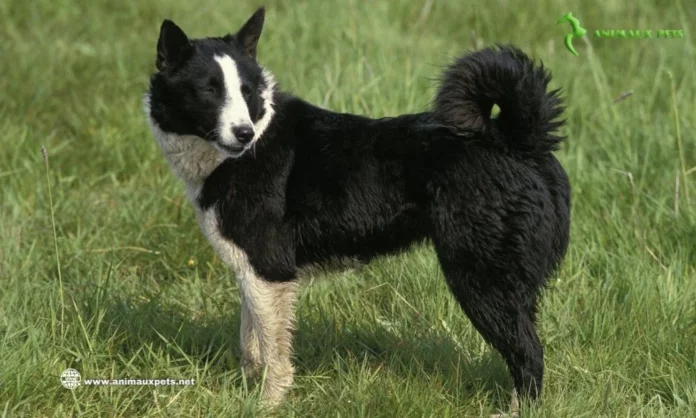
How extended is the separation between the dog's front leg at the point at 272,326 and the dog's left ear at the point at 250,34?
0.95m

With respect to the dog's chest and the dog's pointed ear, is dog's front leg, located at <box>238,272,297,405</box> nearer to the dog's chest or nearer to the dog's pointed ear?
the dog's chest

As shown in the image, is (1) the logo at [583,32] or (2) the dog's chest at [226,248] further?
Result: (1) the logo at [583,32]

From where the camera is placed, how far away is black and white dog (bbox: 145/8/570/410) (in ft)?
10.6

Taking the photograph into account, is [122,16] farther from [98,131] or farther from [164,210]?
[164,210]

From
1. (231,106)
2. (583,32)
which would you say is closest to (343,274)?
(231,106)

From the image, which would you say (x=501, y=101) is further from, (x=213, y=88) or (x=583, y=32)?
(x=213, y=88)

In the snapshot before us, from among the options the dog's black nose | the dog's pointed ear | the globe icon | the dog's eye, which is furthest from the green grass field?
the dog's pointed ear

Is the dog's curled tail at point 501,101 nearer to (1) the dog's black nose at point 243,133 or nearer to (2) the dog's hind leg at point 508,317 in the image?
(2) the dog's hind leg at point 508,317

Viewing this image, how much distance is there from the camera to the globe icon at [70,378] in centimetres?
342

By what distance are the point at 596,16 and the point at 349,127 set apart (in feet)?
13.5

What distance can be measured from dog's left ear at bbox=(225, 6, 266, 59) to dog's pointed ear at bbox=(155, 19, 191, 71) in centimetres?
24

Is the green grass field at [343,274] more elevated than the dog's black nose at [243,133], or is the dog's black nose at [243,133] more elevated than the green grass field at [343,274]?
the dog's black nose at [243,133]

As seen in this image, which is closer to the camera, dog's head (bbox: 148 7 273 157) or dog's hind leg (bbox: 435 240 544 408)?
dog's hind leg (bbox: 435 240 544 408)

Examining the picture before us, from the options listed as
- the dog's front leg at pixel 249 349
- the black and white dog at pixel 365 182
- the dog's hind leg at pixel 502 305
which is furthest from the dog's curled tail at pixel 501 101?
the dog's front leg at pixel 249 349
